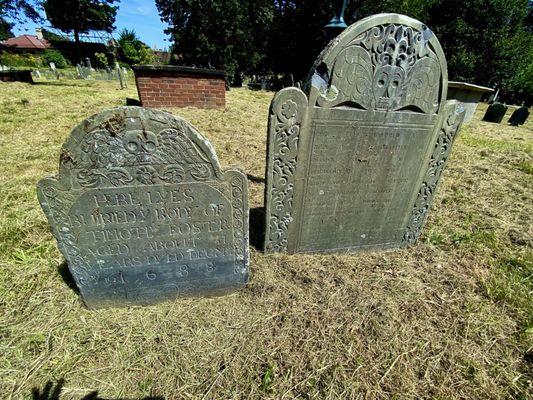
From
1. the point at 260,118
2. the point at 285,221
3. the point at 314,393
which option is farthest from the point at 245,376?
the point at 260,118

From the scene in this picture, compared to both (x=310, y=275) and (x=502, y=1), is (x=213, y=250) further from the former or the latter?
(x=502, y=1)

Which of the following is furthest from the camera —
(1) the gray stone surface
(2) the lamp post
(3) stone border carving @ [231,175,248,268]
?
A: (1) the gray stone surface

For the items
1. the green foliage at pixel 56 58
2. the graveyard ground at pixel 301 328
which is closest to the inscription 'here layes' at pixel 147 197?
the graveyard ground at pixel 301 328

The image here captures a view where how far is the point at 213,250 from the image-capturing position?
2.40 meters

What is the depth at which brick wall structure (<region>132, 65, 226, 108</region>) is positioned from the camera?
8.09 metres

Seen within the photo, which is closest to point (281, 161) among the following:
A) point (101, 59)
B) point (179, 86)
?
point (179, 86)

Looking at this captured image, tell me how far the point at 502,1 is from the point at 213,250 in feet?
96.1

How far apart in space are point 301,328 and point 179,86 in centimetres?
859

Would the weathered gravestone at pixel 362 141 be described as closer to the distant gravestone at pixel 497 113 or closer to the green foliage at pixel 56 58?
the distant gravestone at pixel 497 113

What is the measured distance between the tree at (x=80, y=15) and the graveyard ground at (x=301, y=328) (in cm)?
3858

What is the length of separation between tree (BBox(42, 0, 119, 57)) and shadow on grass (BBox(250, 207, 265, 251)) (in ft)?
124

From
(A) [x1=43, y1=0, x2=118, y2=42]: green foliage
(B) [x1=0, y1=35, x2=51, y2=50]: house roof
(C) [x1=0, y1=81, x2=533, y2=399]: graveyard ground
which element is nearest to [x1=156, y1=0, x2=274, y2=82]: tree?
(A) [x1=43, y1=0, x2=118, y2=42]: green foliage

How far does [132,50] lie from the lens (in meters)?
36.0

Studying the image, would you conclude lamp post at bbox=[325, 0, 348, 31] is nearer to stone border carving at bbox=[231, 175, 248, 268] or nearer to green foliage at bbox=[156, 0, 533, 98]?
stone border carving at bbox=[231, 175, 248, 268]
